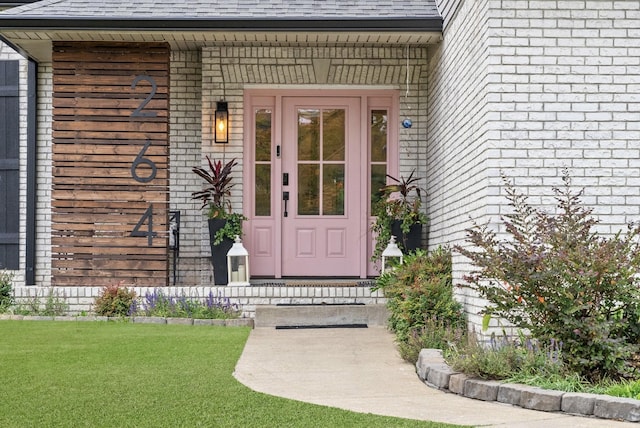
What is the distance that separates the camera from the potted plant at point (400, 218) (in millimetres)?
10422

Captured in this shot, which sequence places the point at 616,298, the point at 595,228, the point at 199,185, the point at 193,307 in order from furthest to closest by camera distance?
the point at 199,185 → the point at 193,307 → the point at 595,228 → the point at 616,298

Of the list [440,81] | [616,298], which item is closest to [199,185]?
[440,81]

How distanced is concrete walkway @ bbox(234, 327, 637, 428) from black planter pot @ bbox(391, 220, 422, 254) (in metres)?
1.65

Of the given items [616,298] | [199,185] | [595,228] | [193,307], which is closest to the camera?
[616,298]

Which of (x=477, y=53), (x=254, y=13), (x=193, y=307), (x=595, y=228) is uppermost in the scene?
(x=254, y=13)

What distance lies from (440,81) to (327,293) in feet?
8.48

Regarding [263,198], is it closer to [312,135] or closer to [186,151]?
[312,135]

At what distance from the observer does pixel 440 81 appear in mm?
9922

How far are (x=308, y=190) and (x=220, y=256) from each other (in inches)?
58.4

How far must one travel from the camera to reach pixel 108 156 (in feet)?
33.3

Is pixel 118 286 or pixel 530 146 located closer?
pixel 530 146

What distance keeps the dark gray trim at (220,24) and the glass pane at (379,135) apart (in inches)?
69.1

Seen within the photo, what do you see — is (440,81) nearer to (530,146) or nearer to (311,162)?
(311,162)

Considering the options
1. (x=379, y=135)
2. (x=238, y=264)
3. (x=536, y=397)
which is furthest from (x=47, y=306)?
(x=536, y=397)
